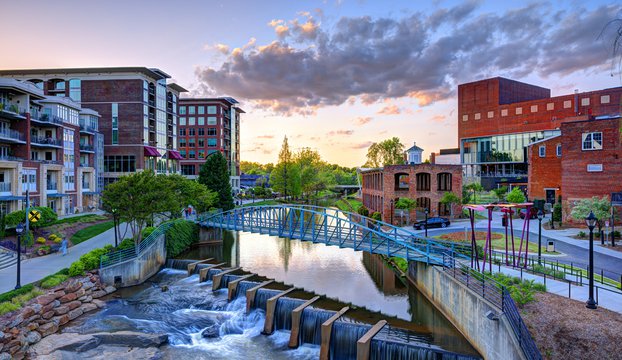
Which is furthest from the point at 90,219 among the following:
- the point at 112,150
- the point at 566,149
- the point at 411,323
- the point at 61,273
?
the point at 566,149

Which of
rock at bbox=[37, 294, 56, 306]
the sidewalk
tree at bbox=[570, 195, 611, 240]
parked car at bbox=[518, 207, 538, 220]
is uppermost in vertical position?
tree at bbox=[570, 195, 611, 240]

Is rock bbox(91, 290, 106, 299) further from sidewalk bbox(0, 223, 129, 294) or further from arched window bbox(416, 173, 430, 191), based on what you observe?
arched window bbox(416, 173, 430, 191)

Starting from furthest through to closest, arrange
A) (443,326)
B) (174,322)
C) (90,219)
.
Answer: (90,219)
(174,322)
(443,326)

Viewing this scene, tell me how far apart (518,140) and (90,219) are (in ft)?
217

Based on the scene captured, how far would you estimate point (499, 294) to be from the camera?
14.6 meters

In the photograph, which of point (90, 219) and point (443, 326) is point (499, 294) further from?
point (90, 219)

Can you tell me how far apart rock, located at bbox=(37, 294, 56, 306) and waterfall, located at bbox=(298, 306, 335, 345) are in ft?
41.4

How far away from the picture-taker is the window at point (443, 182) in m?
44.4

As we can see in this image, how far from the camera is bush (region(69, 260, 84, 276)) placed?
73.8ft

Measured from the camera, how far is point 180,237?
35281 millimetres

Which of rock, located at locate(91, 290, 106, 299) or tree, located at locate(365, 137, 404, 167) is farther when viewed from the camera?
tree, located at locate(365, 137, 404, 167)

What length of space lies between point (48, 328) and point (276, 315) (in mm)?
10636

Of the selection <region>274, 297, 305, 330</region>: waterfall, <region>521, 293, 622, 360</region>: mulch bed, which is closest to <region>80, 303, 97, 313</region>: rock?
<region>274, 297, 305, 330</region>: waterfall

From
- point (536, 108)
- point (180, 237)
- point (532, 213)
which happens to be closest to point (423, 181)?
point (532, 213)
